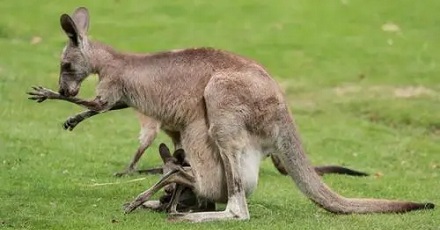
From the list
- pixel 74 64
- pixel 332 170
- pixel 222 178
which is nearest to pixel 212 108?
pixel 222 178

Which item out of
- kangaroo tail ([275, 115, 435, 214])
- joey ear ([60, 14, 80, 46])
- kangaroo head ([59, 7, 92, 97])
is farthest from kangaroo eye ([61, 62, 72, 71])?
kangaroo tail ([275, 115, 435, 214])

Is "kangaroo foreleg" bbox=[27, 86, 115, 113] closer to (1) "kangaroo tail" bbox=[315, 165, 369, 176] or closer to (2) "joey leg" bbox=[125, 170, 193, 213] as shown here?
(2) "joey leg" bbox=[125, 170, 193, 213]

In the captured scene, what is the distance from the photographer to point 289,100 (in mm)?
15625

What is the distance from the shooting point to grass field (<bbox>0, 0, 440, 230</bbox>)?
7.62 metres

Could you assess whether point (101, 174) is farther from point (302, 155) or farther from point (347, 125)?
point (347, 125)

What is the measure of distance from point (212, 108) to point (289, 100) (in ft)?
28.2

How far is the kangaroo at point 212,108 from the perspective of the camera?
7.10 metres

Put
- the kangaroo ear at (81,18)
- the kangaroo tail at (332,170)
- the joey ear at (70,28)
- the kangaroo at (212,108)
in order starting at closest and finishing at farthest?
1. the kangaroo at (212,108)
2. the joey ear at (70,28)
3. the kangaroo ear at (81,18)
4. the kangaroo tail at (332,170)

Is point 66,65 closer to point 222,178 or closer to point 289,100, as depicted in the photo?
point 222,178

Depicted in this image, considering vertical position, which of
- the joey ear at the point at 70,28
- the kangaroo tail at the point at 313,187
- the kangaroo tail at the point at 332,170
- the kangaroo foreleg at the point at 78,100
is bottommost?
the kangaroo tail at the point at 332,170

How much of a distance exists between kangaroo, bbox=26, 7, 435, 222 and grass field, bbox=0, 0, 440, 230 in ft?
0.87

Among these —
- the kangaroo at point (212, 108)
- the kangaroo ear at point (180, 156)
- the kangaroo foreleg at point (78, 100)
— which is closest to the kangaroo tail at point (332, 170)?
the kangaroo at point (212, 108)

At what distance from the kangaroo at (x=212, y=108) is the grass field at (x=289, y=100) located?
0.87ft

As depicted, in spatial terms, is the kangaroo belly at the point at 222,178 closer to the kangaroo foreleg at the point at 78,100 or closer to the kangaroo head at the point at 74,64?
the kangaroo foreleg at the point at 78,100
